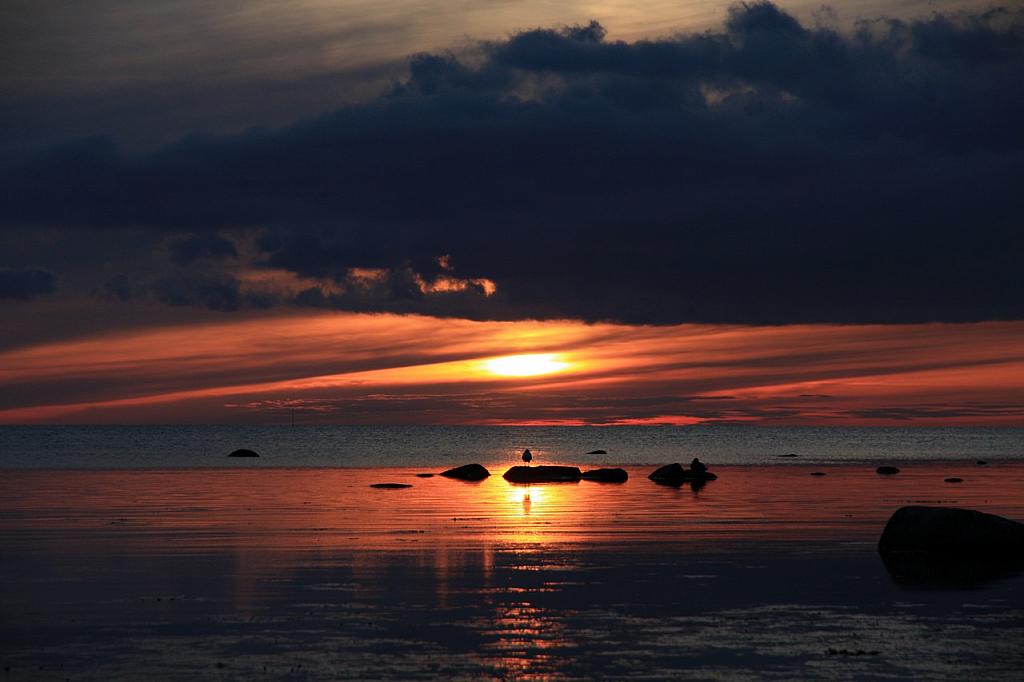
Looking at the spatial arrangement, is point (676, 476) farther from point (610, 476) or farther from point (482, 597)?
point (482, 597)

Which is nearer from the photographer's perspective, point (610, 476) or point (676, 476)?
point (676, 476)

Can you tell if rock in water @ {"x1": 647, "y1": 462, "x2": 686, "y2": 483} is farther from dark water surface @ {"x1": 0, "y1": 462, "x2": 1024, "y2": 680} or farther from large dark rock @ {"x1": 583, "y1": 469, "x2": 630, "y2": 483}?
dark water surface @ {"x1": 0, "y1": 462, "x2": 1024, "y2": 680}

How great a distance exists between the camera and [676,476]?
7956cm

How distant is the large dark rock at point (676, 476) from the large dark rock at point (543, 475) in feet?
19.7

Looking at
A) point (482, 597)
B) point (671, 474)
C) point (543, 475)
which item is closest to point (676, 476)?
point (671, 474)

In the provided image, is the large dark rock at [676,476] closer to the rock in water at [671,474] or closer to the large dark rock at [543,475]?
the rock in water at [671,474]

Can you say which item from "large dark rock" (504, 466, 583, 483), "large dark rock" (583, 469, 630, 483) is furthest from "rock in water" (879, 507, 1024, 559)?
"large dark rock" (504, 466, 583, 483)

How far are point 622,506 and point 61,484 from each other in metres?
37.5

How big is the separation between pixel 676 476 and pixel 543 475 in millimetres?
10996

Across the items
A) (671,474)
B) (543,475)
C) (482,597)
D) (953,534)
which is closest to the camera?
(482,597)

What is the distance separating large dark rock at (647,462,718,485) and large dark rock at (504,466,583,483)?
19.7 ft

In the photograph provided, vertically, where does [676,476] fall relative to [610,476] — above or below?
below

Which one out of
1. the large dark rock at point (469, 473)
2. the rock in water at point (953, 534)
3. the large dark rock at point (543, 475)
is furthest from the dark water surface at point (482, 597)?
the large dark rock at point (469, 473)

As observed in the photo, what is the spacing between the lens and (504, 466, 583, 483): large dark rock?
85.2 m
